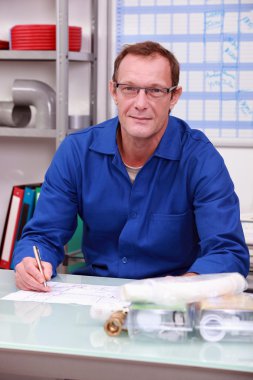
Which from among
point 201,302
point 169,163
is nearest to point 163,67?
point 169,163

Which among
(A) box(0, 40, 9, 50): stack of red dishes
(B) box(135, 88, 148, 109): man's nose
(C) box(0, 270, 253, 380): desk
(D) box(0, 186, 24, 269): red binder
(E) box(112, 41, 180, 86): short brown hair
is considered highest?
(A) box(0, 40, 9, 50): stack of red dishes

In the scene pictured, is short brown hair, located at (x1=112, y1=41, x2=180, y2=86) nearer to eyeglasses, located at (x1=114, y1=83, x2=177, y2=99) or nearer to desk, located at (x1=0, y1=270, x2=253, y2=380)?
eyeglasses, located at (x1=114, y1=83, x2=177, y2=99)

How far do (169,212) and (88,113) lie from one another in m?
1.39

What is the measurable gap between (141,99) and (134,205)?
1.00 ft

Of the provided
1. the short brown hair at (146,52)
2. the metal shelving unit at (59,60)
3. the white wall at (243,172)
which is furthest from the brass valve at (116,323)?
the white wall at (243,172)

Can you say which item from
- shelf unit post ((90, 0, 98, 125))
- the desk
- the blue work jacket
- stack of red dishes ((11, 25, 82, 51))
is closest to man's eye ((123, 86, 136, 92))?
the blue work jacket

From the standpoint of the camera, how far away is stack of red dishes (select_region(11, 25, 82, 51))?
2.88 m

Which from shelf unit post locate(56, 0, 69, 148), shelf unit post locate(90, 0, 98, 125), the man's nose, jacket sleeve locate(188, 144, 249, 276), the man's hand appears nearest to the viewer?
the man's hand

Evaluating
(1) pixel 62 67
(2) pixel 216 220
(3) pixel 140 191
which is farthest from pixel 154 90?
(1) pixel 62 67

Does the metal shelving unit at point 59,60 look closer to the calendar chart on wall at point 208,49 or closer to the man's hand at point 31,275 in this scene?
the calendar chart on wall at point 208,49

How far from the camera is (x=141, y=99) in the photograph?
1755mm

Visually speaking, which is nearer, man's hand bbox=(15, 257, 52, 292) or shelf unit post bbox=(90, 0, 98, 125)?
man's hand bbox=(15, 257, 52, 292)

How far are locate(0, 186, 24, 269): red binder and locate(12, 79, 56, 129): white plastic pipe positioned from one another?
13.2 inches

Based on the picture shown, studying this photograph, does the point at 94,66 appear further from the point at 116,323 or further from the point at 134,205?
the point at 116,323
